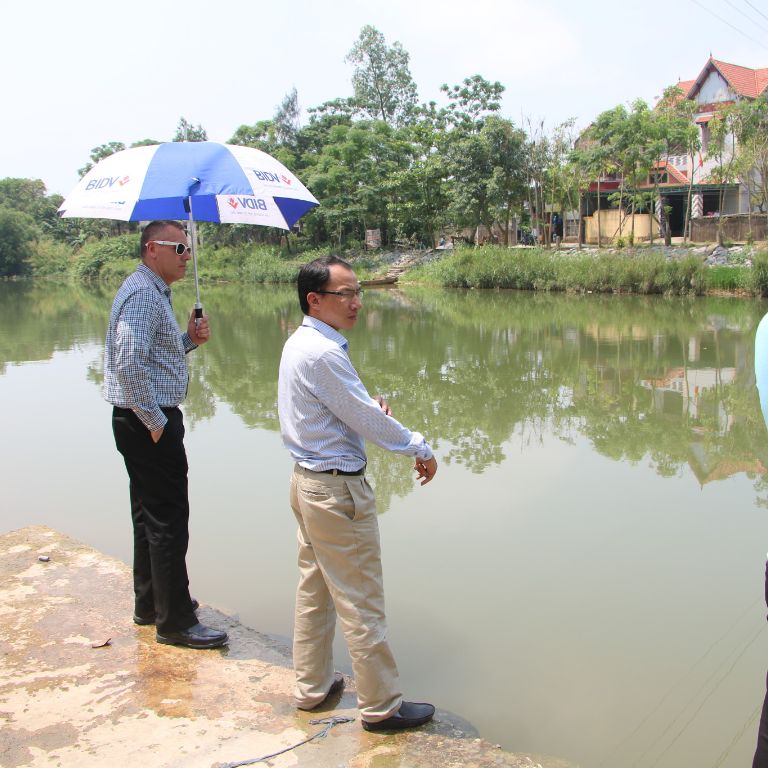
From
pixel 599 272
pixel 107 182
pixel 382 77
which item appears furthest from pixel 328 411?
pixel 382 77

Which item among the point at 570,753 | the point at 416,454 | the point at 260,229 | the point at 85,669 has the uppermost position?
the point at 260,229

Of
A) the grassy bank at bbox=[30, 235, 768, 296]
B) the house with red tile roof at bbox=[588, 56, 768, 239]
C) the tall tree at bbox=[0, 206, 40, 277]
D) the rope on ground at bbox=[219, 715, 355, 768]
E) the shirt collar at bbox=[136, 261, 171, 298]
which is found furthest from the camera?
the tall tree at bbox=[0, 206, 40, 277]

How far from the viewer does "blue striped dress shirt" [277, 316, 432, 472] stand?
205cm

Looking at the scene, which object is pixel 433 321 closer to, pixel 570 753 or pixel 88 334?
pixel 88 334

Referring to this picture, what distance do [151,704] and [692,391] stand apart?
21.8 ft

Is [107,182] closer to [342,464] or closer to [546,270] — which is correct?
[342,464]

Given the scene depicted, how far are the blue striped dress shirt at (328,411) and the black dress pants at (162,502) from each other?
2.04ft

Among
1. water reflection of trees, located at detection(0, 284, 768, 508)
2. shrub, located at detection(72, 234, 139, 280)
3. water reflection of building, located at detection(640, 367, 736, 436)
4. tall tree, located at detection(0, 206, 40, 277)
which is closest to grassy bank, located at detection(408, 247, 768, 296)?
water reflection of trees, located at detection(0, 284, 768, 508)

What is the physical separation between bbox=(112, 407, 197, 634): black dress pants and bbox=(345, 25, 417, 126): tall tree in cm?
3572

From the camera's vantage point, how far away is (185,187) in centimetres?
275

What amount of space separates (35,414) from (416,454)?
6.38 meters

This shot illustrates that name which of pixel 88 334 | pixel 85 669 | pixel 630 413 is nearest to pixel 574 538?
pixel 85 669

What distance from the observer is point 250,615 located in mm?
3312

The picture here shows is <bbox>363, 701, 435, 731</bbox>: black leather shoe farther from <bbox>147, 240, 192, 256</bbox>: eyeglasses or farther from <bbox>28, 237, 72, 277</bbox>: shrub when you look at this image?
<bbox>28, 237, 72, 277</bbox>: shrub
